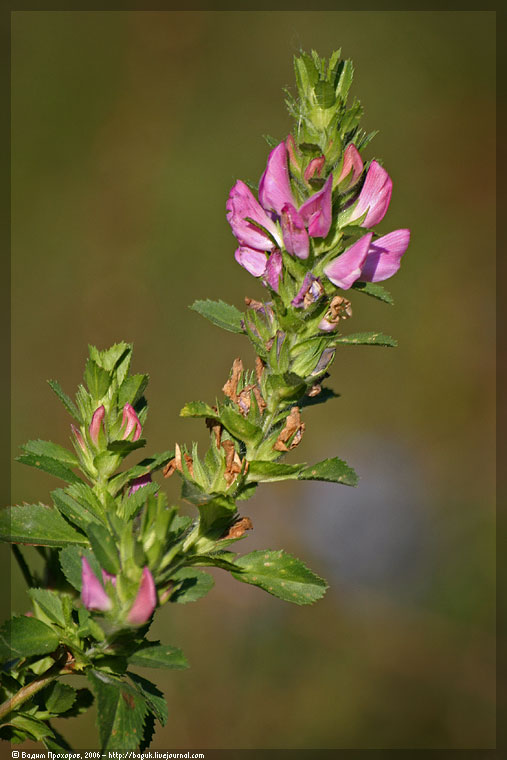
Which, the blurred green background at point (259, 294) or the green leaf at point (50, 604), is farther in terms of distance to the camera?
the blurred green background at point (259, 294)

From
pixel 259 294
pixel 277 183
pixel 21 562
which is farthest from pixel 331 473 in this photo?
pixel 259 294

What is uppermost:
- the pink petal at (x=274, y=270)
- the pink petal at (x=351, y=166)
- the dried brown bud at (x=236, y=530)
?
the pink petal at (x=351, y=166)

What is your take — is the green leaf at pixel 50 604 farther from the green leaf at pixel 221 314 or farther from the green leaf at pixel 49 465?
the green leaf at pixel 221 314

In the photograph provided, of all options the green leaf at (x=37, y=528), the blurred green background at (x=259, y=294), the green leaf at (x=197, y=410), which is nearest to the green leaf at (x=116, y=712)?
the green leaf at (x=37, y=528)

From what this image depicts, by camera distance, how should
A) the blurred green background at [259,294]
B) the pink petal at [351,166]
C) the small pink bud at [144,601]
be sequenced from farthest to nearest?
the blurred green background at [259,294], the pink petal at [351,166], the small pink bud at [144,601]

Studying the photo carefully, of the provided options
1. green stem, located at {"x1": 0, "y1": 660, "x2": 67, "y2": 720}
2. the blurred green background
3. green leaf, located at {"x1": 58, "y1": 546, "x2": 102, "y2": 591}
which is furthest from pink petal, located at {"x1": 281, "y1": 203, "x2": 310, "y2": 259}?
the blurred green background

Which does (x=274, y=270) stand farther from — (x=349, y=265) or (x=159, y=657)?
(x=159, y=657)
